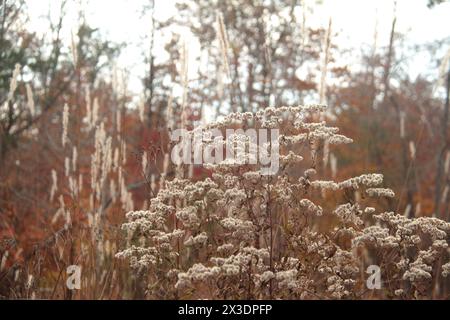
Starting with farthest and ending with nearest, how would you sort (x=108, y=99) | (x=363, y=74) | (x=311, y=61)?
(x=363, y=74) → (x=311, y=61) → (x=108, y=99)

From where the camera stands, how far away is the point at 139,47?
31.5 ft

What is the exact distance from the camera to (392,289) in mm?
3195

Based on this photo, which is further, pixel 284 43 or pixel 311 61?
pixel 311 61

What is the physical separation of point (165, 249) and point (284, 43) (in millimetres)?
8426

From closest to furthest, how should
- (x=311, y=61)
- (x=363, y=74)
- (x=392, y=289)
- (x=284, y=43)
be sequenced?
1. (x=392, y=289)
2. (x=284, y=43)
3. (x=311, y=61)
4. (x=363, y=74)

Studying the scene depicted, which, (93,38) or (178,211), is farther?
(93,38)

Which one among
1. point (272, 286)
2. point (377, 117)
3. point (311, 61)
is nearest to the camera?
point (272, 286)

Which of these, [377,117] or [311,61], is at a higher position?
[311,61]

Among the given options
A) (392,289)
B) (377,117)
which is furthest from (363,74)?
(392,289)

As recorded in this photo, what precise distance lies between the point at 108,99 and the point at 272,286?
699 centimetres

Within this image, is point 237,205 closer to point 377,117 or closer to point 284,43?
point 284,43
